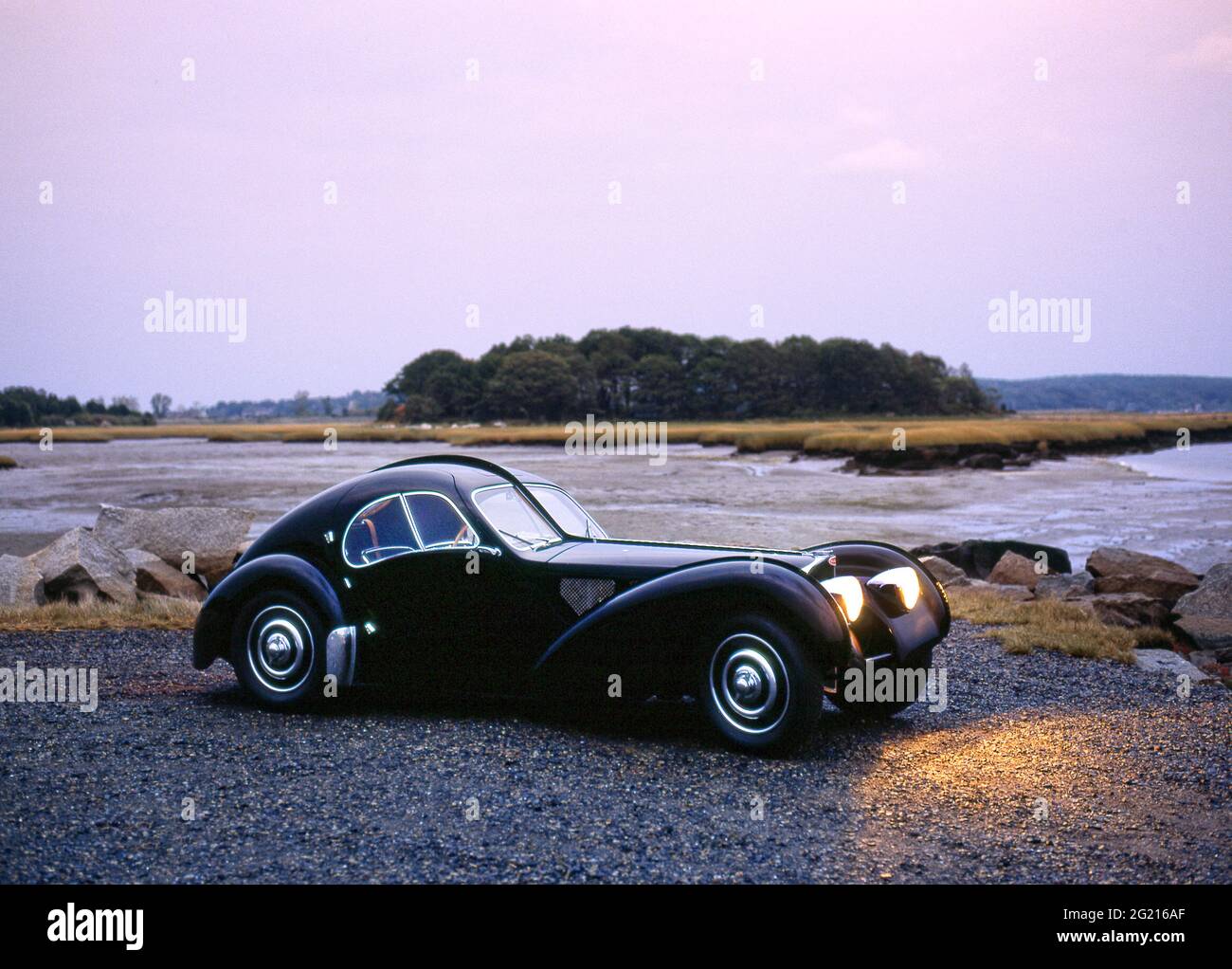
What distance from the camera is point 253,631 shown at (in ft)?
23.2

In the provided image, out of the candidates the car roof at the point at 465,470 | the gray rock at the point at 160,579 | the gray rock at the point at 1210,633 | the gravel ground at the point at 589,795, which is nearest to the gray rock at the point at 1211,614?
the gray rock at the point at 1210,633

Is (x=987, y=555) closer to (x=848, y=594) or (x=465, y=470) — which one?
(x=848, y=594)

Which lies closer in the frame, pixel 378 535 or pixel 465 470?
pixel 378 535

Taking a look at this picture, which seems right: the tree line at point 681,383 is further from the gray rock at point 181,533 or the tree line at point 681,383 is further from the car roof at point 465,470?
the car roof at point 465,470

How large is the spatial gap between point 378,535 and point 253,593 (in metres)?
0.96

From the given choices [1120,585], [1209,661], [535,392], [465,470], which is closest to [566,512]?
[465,470]

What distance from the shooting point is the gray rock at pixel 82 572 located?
45.0 ft

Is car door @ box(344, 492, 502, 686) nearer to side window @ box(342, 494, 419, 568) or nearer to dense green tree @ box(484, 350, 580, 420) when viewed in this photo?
side window @ box(342, 494, 419, 568)

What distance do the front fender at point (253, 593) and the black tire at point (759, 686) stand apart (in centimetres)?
246

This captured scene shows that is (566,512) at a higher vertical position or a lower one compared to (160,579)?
higher

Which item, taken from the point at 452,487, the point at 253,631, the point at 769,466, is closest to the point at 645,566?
the point at 452,487

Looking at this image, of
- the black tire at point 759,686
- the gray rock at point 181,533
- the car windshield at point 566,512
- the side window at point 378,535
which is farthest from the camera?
the gray rock at point 181,533

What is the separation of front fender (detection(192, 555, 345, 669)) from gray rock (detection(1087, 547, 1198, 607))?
1249 cm

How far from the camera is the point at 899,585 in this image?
7020 mm
